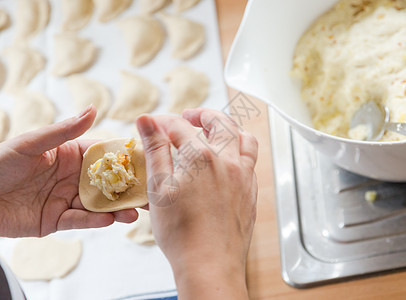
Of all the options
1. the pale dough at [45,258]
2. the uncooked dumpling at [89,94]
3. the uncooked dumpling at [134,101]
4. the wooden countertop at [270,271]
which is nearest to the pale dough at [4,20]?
the uncooked dumpling at [89,94]

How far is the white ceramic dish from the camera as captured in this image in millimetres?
731

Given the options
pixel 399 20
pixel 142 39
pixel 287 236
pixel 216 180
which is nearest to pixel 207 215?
pixel 216 180

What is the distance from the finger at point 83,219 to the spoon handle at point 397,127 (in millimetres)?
503

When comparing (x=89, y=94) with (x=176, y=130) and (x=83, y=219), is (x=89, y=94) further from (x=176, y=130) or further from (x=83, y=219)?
(x=176, y=130)

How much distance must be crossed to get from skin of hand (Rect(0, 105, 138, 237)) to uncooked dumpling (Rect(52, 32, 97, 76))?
50 centimetres

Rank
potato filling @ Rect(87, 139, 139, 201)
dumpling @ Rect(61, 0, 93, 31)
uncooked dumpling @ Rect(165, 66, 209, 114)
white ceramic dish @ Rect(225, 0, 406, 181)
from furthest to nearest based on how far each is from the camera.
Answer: dumpling @ Rect(61, 0, 93, 31) → uncooked dumpling @ Rect(165, 66, 209, 114) → potato filling @ Rect(87, 139, 139, 201) → white ceramic dish @ Rect(225, 0, 406, 181)

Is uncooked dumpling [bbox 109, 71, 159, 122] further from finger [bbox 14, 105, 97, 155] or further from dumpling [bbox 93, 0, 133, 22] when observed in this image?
finger [bbox 14, 105, 97, 155]

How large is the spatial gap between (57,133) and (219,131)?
0.29 m

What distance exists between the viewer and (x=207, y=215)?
1.97 ft

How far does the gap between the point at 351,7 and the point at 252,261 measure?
1.81 feet

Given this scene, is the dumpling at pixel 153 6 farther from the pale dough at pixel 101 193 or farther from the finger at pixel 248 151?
the finger at pixel 248 151

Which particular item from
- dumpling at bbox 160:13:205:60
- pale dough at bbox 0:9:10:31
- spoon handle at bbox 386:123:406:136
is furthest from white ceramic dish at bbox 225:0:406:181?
pale dough at bbox 0:9:10:31

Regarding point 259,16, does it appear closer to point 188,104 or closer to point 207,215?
point 188,104

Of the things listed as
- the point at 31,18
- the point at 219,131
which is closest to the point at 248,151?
the point at 219,131
